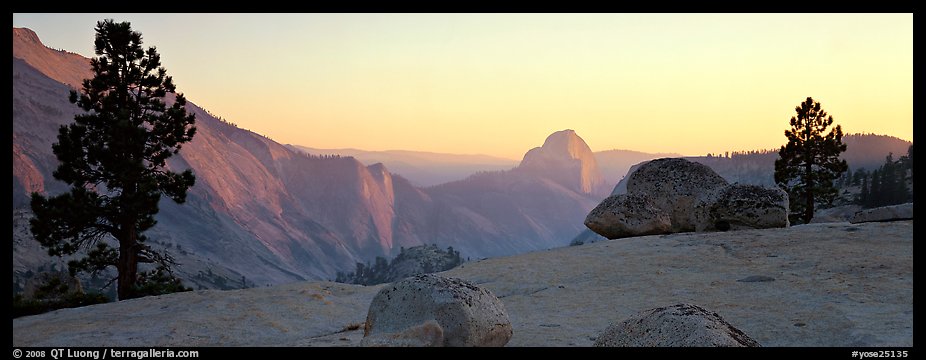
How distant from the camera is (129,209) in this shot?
33344mm

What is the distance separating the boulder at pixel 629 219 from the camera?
33406 millimetres

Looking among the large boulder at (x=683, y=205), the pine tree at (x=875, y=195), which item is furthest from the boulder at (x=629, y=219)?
the pine tree at (x=875, y=195)

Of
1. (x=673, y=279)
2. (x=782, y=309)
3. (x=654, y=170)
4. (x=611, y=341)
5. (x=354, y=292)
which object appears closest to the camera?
(x=611, y=341)

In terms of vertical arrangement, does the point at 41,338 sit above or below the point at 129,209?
below

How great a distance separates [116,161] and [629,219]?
81.1 feet

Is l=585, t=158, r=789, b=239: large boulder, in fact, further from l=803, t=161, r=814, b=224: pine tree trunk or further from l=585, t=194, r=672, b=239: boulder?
l=803, t=161, r=814, b=224: pine tree trunk

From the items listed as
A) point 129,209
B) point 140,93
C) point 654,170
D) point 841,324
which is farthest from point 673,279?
point 140,93

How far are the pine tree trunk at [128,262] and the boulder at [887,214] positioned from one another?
33193 millimetres

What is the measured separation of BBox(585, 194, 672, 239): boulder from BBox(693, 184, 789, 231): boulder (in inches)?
89.9

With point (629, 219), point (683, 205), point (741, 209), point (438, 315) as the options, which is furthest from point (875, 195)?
point (438, 315)

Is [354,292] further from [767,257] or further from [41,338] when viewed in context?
[767,257]

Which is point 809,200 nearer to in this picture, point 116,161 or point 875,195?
point 116,161

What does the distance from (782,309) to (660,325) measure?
281 inches

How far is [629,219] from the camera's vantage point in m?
33.5
